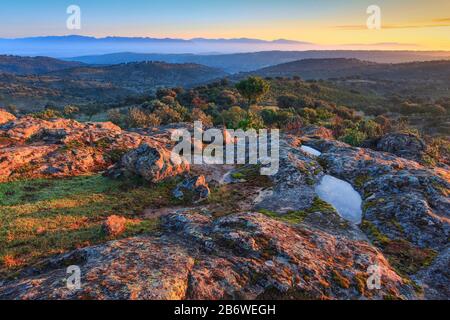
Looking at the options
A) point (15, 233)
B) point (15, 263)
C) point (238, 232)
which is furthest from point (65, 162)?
point (238, 232)

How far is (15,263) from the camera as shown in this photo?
1284cm

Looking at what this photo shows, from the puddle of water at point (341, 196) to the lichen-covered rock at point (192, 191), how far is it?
6522 mm

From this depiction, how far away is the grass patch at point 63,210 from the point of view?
1428cm

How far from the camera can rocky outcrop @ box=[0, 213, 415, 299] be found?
32.3ft

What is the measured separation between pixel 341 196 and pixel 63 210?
15099 mm

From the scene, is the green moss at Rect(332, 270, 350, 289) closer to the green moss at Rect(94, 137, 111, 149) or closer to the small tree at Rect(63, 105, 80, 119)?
the green moss at Rect(94, 137, 111, 149)

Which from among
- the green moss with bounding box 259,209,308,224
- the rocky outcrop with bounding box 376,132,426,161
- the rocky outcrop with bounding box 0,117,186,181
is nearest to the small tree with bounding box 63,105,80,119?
the rocky outcrop with bounding box 0,117,186,181

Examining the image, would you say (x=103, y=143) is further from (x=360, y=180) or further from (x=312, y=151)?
(x=360, y=180)

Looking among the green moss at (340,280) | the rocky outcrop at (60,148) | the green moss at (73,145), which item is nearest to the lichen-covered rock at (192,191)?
the rocky outcrop at (60,148)

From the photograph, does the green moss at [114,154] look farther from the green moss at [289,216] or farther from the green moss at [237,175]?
the green moss at [289,216]

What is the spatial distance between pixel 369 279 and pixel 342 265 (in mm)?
995

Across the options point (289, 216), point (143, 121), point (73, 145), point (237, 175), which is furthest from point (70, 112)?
point (289, 216)

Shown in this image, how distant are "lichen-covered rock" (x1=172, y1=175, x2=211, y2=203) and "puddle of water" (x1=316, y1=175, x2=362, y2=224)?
652 centimetres
